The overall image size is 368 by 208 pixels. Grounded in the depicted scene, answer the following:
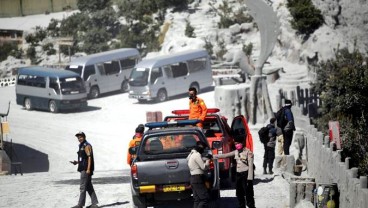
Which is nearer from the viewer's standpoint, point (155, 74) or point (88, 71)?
point (155, 74)

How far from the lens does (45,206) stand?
18.9 meters

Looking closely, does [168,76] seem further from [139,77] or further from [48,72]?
[48,72]

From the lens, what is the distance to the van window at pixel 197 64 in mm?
45850

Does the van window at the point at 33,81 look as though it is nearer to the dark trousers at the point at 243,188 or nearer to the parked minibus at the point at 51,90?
the parked minibus at the point at 51,90

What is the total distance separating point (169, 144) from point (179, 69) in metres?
28.7

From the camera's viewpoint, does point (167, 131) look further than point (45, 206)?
No

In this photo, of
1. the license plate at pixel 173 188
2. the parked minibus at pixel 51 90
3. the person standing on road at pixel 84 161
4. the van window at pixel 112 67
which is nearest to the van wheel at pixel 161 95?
the parked minibus at pixel 51 90

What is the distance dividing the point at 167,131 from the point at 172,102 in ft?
91.3

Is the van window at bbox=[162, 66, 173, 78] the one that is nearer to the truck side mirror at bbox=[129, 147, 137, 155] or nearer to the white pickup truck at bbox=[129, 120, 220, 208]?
the truck side mirror at bbox=[129, 147, 137, 155]

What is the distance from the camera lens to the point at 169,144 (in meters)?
16.7

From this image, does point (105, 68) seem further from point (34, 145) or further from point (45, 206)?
point (45, 206)

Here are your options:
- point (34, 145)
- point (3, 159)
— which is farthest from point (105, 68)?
point (3, 159)

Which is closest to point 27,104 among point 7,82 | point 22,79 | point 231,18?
point 22,79

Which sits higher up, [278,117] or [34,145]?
[278,117]
